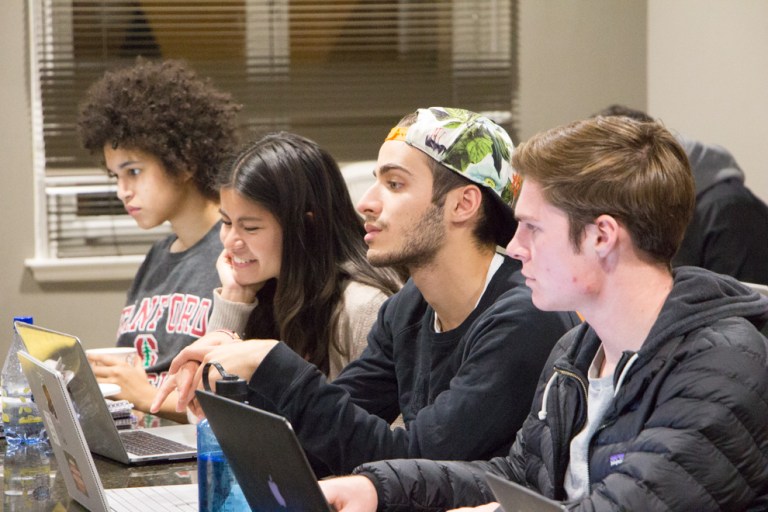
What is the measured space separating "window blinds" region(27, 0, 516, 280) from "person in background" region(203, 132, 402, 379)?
6.83 feet

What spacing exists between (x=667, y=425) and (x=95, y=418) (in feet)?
3.62

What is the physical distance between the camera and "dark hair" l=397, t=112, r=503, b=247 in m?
2.04

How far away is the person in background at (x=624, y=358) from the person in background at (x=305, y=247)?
33.6 inches

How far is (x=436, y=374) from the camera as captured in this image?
2.01 meters

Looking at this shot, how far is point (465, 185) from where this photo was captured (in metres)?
2.04

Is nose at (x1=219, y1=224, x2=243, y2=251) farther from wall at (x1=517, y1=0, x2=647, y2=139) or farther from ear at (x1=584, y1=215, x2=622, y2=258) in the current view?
wall at (x1=517, y1=0, x2=647, y2=139)

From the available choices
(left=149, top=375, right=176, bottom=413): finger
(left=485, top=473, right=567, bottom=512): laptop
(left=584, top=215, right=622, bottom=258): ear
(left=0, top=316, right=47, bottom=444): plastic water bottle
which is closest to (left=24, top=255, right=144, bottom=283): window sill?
(left=0, top=316, right=47, bottom=444): plastic water bottle

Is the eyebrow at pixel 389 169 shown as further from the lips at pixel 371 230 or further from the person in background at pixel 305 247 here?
the person in background at pixel 305 247

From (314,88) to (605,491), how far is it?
12.0ft

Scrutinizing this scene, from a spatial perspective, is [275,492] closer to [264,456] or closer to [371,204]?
[264,456]

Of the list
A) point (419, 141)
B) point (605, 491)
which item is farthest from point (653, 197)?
point (419, 141)

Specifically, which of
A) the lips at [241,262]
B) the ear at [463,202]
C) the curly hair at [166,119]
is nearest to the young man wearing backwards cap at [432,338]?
the ear at [463,202]

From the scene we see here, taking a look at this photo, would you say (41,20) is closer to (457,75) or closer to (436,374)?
(457,75)

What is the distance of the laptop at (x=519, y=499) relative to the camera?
40.1 inches
